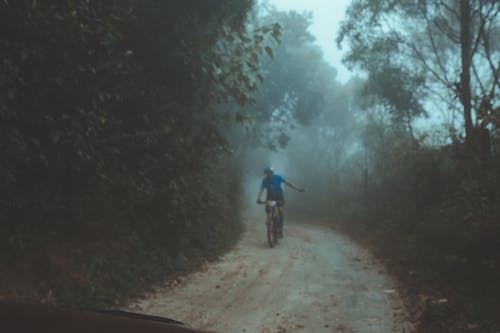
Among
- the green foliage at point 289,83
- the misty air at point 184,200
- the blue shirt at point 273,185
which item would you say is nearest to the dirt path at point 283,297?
the misty air at point 184,200

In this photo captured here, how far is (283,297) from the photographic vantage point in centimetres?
662

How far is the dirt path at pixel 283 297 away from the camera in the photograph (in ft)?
17.9

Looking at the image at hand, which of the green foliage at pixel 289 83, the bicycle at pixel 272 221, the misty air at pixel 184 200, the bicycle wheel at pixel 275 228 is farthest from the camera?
the green foliage at pixel 289 83

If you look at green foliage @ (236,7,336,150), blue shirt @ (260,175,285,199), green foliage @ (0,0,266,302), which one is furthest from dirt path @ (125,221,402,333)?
green foliage @ (236,7,336,150)

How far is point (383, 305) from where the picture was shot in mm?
6324

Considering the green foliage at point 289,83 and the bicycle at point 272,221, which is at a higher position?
the green foliage at point 289,83

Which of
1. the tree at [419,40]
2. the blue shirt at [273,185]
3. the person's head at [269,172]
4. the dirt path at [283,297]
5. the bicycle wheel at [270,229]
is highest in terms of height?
the tree at [419,40]

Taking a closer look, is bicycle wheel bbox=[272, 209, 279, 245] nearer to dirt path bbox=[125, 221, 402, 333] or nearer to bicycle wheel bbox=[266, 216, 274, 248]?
bicycle wheel bbox=[266, 216, 274, 248]

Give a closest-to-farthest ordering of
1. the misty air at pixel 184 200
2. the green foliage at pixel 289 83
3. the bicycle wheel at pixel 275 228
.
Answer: the misty air at pixel 184 200
the bicycle wheel at pixel 275 228
the green foliage at pixel 289 83

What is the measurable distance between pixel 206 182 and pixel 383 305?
5.59m

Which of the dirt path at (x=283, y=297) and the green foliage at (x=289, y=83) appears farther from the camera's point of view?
the green foliage at (x=289, y=83)

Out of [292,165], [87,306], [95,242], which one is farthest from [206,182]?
[292,165]

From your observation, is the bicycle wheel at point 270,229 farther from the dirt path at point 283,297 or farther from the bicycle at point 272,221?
the dirt path at point 283,297

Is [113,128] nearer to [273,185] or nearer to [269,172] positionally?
[269,172]
